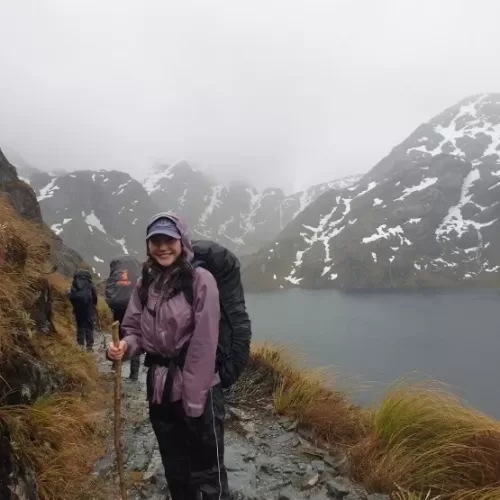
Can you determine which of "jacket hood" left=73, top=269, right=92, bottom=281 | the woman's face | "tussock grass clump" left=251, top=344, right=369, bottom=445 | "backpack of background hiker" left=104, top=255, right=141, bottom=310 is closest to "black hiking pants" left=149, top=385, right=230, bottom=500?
the woman's face

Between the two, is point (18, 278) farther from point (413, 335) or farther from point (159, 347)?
point (413, 335)

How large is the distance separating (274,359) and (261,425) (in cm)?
172

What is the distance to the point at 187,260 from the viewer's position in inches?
117

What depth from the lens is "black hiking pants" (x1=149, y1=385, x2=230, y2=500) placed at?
2.98 meters

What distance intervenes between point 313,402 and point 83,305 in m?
6.22

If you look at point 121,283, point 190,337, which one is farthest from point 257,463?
point 121,283

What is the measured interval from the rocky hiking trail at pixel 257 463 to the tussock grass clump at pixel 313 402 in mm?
215

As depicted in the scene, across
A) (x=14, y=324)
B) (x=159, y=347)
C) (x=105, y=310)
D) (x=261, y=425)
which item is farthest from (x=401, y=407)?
(x=105, y=310)

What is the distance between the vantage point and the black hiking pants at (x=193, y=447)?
9.78 feet

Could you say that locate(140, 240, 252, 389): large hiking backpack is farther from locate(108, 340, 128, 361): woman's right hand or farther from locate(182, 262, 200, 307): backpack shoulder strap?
locate(108, 340, 128, 361): woman's right hand

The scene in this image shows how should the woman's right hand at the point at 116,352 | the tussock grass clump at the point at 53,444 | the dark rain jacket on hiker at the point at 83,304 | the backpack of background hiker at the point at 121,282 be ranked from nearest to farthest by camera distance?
the woman's right hand at the point at 116,352
the tussock grass clump at the point at 53,444
the backpack of background hiker at the point at 121,282
the dark rain jacket on hiker at the point at 83,304

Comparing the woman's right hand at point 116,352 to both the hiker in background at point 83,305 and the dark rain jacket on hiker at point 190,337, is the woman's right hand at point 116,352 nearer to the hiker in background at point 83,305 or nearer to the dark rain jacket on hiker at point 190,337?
the dark rain jacket on hiker at point 190,337

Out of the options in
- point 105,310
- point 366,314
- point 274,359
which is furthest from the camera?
point 366,314

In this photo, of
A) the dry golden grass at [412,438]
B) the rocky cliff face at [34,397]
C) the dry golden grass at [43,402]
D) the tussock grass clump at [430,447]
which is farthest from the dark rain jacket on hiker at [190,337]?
the tussock grass clump at [430,447]
